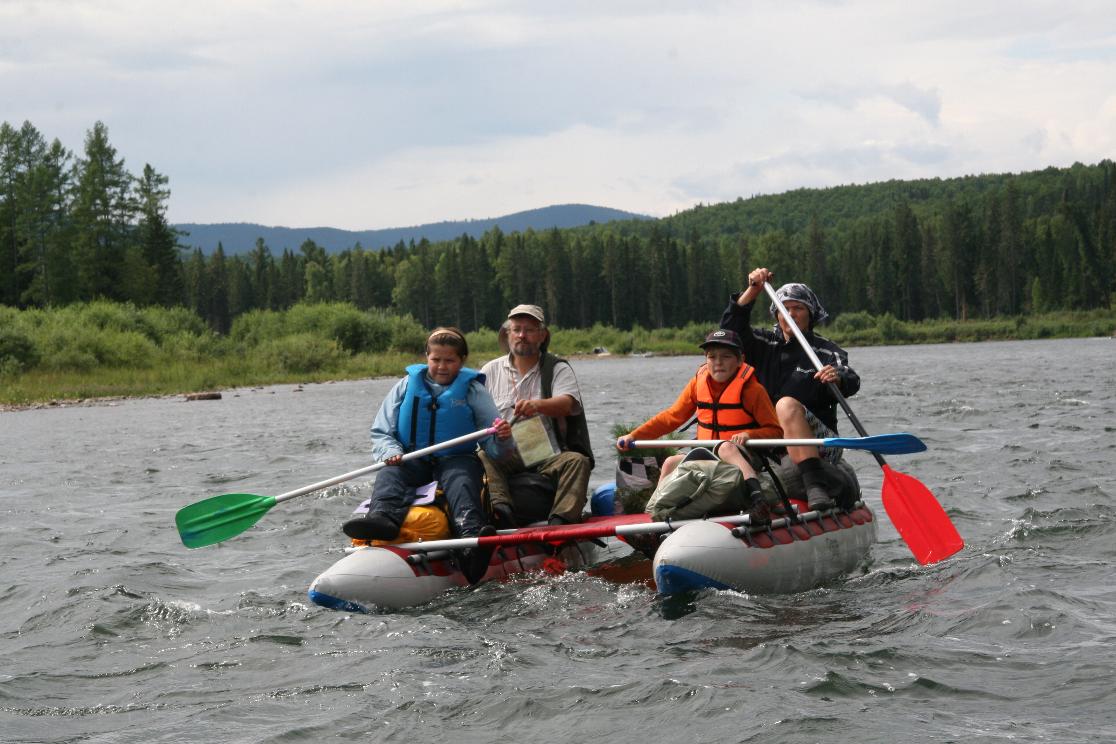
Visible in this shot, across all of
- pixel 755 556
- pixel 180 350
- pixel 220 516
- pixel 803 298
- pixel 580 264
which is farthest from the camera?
pixel 580 264

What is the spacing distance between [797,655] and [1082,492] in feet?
22.4

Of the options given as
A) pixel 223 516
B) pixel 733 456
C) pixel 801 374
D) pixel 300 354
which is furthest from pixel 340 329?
pixel 733 456

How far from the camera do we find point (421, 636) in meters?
6.77

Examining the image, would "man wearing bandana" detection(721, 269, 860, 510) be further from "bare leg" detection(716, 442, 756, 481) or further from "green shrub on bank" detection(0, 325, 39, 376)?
"green shrub on bank" detection(0, 325, 39, 376)

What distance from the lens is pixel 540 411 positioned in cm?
811

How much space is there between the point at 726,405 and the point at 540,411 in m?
1.31

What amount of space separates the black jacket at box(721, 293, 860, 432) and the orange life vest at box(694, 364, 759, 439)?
19.1 inches

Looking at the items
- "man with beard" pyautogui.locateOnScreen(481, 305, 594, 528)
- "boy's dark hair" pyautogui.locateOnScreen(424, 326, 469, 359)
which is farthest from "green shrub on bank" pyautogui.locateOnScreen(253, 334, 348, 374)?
"boy's dark hair" pyautogui.locateOnScreen(424, 326, 469, 359)

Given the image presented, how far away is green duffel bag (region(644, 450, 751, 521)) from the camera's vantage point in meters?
7.34

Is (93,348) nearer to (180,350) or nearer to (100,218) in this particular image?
(180,350)

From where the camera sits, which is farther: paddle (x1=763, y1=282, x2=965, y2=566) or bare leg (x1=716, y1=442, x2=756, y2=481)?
paddle (x1=763, y1=282, x2=965, y2=566)

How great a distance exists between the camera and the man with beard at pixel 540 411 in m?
8.06

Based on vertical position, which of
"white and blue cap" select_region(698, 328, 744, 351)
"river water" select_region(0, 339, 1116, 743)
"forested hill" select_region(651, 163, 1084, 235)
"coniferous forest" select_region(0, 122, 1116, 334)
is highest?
"forested hill" select_region(651, 163, 1084, 235)

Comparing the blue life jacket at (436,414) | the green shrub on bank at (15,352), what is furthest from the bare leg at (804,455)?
the green shrub on bank at (15,352)
